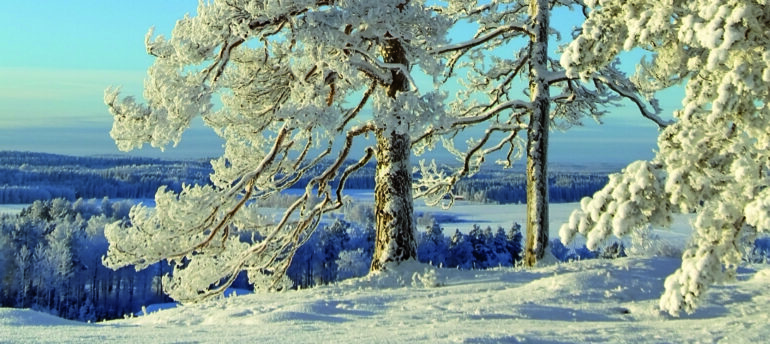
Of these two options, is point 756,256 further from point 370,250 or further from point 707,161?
point 370,250

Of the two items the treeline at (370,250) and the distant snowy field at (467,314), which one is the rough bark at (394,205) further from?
the treeline at (370,250)

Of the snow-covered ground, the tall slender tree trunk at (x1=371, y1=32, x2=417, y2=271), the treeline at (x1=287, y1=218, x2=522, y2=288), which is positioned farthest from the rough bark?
the snow-covered ground

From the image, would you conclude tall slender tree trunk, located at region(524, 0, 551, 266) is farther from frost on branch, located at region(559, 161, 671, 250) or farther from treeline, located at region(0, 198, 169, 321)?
treeline, located at region(0, 198, 169, 321)

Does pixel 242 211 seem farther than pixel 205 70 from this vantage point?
Yes

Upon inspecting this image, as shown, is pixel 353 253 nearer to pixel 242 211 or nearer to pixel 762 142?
pixel 242 211

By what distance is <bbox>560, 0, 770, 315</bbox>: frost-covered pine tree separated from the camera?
5332 mm

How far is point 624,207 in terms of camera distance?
5.59 meters

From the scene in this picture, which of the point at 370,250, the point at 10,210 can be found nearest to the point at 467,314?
the point at 370,250

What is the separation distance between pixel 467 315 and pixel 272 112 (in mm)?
6537

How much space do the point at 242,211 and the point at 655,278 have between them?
744 cm

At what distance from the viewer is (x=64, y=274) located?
60562 millimetres

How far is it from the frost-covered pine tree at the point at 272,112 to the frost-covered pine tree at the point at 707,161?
4661 mm

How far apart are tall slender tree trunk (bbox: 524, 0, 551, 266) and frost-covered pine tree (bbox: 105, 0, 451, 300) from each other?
2.91 metres

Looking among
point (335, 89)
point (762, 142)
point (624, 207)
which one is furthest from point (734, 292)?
point (335, 89)
